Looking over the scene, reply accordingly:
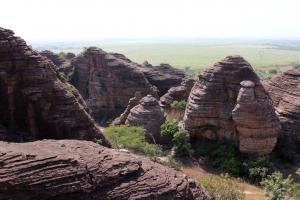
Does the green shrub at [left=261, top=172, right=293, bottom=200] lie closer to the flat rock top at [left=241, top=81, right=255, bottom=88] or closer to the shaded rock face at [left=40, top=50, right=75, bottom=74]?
the flat rock top at [left=241, top=81, right=255, bottom=88]

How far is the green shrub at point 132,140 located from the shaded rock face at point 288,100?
12.6 metres

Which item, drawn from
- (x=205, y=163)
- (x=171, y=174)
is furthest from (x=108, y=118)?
(x=171, y=174)

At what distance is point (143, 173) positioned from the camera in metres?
17.7

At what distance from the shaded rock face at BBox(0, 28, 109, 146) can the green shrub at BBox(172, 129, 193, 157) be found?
14879 mm

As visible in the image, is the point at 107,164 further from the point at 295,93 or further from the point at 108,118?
the point at 108,118

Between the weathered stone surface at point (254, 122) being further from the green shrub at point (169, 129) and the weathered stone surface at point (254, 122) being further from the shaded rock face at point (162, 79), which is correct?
the shaded rock face at point (162, 79)

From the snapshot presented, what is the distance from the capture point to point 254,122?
37656mm

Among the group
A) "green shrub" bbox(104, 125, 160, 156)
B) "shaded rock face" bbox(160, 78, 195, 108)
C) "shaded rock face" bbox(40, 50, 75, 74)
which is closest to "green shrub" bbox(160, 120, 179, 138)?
"green shrub" bbox(104, 125, 160, 156)

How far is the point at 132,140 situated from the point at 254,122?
9.78m

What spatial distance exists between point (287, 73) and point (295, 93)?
11.4 feet

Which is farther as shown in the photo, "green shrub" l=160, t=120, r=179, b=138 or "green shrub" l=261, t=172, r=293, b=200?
"green shrub" l=160, t=120, r=179, b=138

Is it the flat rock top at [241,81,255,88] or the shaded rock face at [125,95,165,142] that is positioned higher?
the flat rock top at [241,81,255,88]

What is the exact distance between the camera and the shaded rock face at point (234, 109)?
38.0 meters

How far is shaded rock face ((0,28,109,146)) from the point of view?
26.6m
